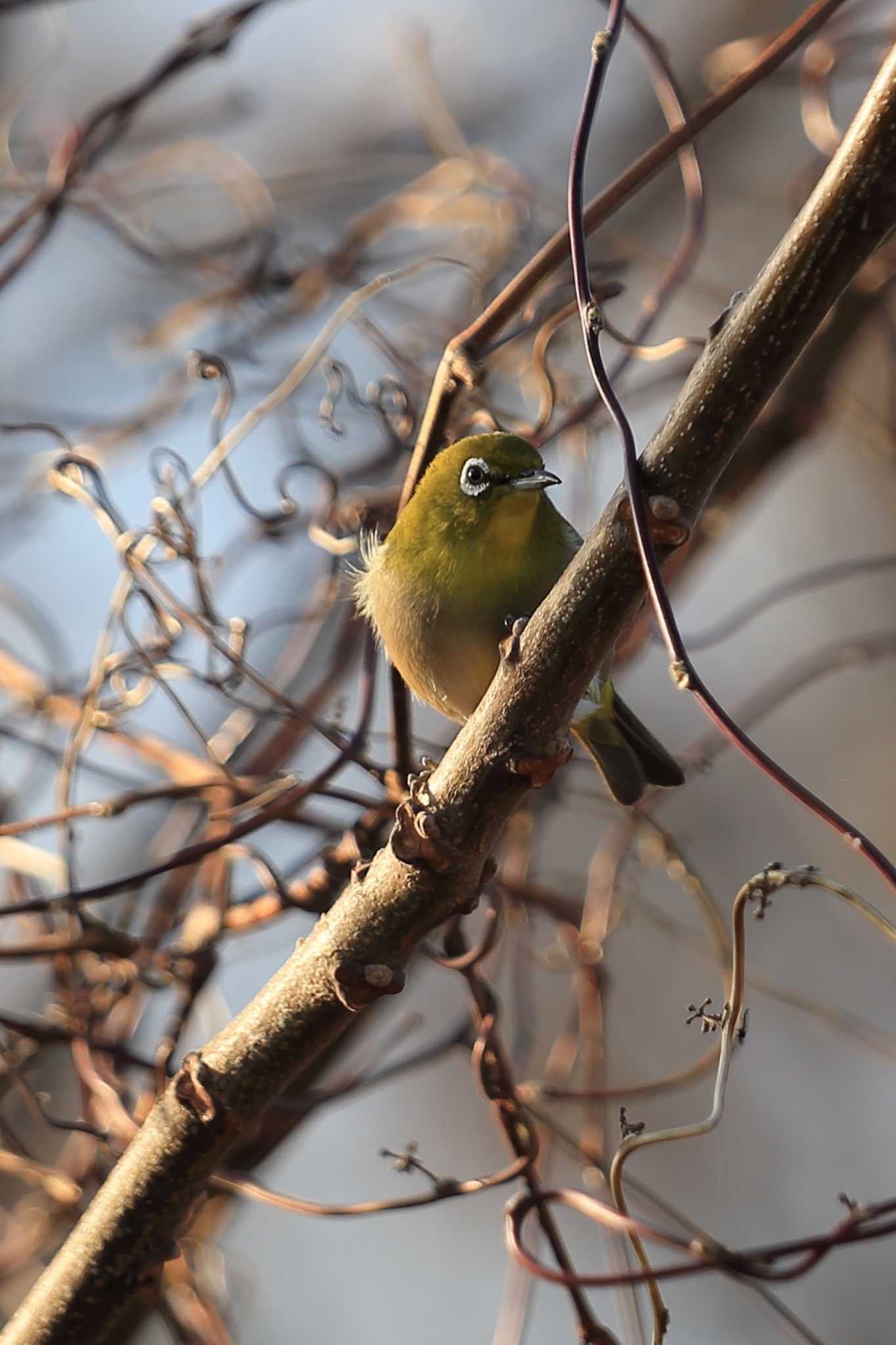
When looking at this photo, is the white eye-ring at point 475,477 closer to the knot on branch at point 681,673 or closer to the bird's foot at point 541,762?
the bird's foot at point 541,762

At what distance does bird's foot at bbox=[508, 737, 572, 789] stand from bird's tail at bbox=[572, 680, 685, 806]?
770 mm

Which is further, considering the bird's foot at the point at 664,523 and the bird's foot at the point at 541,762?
the bird's foot at the point at 541,762

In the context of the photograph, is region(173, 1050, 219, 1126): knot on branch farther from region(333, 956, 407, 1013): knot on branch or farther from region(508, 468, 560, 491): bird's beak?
region(508, 468, 560, 491): bird's beak

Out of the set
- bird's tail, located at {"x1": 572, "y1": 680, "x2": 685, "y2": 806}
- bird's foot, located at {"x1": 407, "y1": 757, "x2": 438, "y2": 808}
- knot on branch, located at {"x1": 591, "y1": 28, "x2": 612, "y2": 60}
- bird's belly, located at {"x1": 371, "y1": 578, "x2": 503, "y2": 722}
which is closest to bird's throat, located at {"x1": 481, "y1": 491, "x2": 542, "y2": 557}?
bird's belly, located at {"x1": 371, "y1": 578, "x2": 503, "y2": 722}

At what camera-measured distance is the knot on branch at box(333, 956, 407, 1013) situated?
4.58ft

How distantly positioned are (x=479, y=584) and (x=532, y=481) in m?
0.18

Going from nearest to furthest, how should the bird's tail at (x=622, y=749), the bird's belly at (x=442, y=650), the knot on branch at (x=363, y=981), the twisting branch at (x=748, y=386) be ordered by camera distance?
1. the twisting branch at (x=748, y=386)
2. the knot on branch at (x=363, y=981)
3. the bird's belly at (x=442, y=650)
4. the bird's tail at (x=622, y=749)

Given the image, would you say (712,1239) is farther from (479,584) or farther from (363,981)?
(479,584)

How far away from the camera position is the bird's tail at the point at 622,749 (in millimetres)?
2084

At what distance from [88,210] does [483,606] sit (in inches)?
50.3

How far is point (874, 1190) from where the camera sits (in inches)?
158

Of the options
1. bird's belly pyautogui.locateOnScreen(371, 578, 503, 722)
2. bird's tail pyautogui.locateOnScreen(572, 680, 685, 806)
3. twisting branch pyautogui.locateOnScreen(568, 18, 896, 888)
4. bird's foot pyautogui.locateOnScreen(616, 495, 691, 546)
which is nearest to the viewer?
twisting branch pyautogui.locateOnScreen(568, 18, 896, 888)

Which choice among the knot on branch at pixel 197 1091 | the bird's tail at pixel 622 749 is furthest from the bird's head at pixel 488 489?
the knot on branch at pixel 197 1091

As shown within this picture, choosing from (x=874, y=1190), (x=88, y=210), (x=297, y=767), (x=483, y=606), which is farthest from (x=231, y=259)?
(x=874, y=1190)
